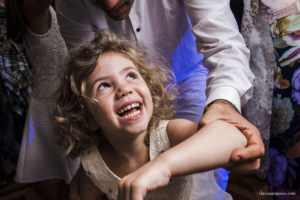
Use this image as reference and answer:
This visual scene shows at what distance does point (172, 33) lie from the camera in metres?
1.10

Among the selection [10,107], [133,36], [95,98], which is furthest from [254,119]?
[10,107]

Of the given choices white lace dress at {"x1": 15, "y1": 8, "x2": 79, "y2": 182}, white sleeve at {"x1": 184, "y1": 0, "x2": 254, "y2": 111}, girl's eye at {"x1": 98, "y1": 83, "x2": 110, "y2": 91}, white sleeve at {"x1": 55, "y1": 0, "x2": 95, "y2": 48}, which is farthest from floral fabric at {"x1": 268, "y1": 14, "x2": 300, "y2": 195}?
white lace dress at {"x1": 15, "y1": 8, "x2": 79, "y2": 182}

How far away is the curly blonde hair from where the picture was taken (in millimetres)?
854

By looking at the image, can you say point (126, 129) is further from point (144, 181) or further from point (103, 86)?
point (144, 181)

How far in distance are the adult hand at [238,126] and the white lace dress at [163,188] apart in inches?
7.7

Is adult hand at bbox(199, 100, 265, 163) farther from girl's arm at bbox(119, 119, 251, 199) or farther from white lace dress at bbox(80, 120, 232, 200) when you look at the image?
white lace dress at bbox(80, 120, 232, 200)

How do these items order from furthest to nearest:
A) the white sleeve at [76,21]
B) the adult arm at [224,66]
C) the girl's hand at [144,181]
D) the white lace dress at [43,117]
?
the white lace dress at [43,117]
the white sleeve at [76,21]
the adult arm at [224,66]
the girl's hand at [144,181]

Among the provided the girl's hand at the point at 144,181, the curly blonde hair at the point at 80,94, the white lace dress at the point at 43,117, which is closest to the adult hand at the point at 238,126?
the girl's hand at the point at 144,181

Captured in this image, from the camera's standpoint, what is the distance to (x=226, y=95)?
671 millimetres

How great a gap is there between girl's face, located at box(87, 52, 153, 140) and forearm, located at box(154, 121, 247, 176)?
0.70 ft

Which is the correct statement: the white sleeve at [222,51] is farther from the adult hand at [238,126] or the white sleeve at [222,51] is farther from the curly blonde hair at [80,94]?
the curly blonde hair at [80,94]

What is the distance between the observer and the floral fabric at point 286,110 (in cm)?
68

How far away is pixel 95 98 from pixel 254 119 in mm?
704

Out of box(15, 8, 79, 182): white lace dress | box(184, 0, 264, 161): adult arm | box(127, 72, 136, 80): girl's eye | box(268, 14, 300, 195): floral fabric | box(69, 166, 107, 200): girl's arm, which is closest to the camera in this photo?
box(184, 0, 264, 161): adult arm
